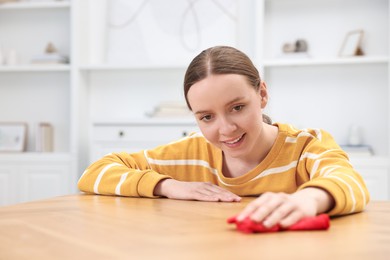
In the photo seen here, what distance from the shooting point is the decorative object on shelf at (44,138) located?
11.8ft

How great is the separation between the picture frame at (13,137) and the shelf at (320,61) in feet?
5.97

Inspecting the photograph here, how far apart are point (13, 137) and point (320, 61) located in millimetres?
2213

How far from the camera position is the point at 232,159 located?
142 centimetres

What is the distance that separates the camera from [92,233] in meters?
0.69

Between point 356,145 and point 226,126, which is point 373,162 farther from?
point 226,126

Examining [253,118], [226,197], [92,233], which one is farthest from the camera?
[253,118]

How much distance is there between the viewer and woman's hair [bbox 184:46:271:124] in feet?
3.79

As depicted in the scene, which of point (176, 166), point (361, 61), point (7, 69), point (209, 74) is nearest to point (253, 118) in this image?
point (209, 74)

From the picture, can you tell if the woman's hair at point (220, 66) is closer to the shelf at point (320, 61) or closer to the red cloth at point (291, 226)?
the red cloth at point (291, 226)

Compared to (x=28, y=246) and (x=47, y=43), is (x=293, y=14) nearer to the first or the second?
(x=47, y=43)

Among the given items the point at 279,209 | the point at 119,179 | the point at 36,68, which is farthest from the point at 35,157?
the point at 279,209

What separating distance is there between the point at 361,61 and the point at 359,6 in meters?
0.45

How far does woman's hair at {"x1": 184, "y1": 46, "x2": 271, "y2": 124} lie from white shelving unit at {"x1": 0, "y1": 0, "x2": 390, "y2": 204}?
193 centimetres

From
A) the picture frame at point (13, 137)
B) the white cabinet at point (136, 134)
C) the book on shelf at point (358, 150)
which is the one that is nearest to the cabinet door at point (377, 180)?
the book on shelf at point (358, 150)
